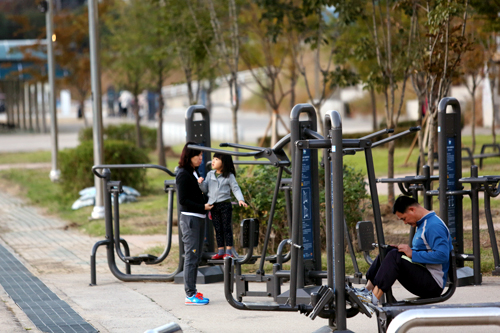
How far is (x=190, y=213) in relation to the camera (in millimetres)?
6324

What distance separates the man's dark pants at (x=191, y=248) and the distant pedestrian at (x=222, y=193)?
0.51 metres

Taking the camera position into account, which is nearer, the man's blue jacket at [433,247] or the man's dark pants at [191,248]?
the man's blue jacket at [433,247]

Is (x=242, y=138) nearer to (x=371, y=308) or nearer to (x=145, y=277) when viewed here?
(x=145, y=277)

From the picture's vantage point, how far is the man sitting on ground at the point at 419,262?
515 centimetres

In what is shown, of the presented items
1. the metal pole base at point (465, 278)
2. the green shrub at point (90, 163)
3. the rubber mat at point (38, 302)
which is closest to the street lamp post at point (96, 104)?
the green shrub at point (90, 163)

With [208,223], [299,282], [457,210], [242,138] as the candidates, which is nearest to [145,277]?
[208,223]

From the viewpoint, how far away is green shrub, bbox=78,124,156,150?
2333 cm

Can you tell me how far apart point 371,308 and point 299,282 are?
86 cm

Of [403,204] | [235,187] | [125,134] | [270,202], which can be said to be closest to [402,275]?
[403,204]

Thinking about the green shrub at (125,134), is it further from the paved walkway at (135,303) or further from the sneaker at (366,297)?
the sneaker at (366,297)

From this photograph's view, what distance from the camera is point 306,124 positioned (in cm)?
564

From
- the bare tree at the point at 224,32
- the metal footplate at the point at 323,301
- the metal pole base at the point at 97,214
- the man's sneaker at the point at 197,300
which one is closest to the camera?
the metal footplate at the point at 323,301

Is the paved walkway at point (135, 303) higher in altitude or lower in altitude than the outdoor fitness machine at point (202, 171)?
lower

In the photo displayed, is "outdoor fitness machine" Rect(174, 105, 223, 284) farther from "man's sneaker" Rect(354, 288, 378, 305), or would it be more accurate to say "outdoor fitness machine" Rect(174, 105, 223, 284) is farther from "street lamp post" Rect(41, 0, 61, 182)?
"street lamp post" Rect(41, 0, 61, 182)
